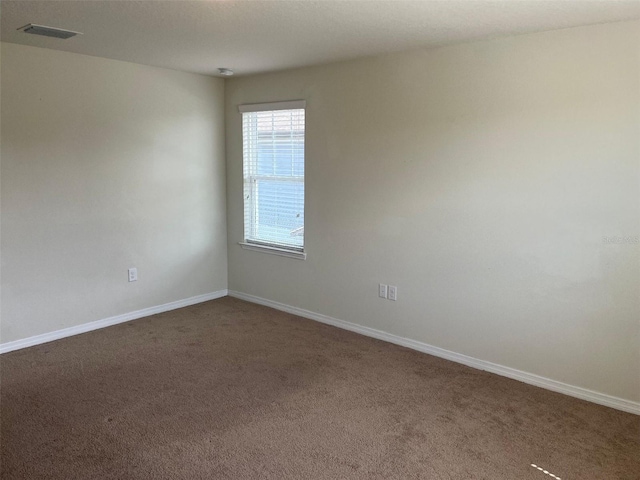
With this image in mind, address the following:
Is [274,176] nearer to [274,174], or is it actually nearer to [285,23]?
[274,174]

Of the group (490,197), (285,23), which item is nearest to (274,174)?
(285,23)

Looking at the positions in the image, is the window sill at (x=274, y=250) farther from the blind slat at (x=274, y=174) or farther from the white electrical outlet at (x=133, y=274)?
the white electrical outlet at (x=133, y=274)

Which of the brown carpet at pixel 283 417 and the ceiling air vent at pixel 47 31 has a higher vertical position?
the ceiling air vent at pixel 47 31

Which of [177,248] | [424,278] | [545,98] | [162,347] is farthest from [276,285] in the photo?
[545,98]

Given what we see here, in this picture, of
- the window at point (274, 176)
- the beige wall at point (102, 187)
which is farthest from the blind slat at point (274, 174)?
the beige wall at point (102, 187)

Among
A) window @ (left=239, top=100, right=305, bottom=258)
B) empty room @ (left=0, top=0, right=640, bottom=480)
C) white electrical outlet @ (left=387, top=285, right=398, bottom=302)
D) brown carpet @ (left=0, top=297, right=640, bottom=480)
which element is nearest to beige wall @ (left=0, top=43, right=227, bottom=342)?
empty room @ (left=0, top=0, right=640, bottom=480)

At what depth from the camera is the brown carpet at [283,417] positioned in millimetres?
2318

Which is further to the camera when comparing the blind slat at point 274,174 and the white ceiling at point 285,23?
the blind slat at point 274,174

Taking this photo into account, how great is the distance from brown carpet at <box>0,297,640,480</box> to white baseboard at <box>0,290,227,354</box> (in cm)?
10

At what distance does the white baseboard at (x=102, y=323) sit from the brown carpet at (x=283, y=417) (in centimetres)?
10

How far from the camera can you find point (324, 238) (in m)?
4.26

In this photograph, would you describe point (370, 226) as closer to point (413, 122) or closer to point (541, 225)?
point (413, 122)

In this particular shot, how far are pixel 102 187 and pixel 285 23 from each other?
7.15 ft

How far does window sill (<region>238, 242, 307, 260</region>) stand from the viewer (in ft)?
14.7
